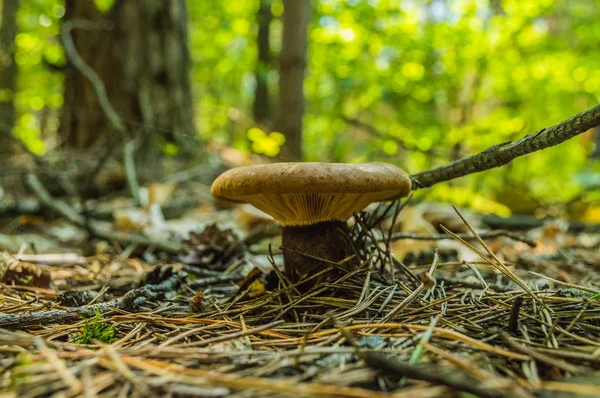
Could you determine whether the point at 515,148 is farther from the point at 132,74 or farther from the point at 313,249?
the point at 132,74

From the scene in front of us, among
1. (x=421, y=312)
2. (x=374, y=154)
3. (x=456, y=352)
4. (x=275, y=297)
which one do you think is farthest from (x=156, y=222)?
(x=374, y=154)

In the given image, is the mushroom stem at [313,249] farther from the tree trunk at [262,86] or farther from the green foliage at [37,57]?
the tree trunk at [262,86]

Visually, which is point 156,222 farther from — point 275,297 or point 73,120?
point 73,120

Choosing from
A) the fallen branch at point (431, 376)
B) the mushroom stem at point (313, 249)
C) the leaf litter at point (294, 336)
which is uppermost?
the mushroom stem at point (313, 249)

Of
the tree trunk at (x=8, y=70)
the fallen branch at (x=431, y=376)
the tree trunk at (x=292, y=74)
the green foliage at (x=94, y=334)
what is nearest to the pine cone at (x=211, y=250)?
the green foliage at (x=94, y=334)

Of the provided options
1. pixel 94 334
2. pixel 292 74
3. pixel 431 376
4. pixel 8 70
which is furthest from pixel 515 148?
pixel 8 70

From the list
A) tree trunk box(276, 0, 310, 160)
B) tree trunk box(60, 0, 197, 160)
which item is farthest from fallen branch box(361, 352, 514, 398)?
tree trunk box(60, 0, 197, 160)
